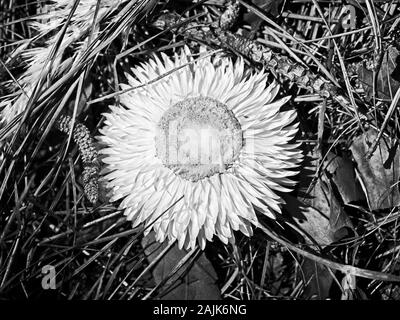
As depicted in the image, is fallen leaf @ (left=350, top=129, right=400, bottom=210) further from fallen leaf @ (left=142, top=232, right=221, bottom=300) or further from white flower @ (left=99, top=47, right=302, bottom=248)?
fallen leaf @ (left=142, top=232, right=221, bottom=300)

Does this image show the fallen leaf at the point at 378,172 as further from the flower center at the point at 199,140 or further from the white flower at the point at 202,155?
the flower center at the point at 199,140

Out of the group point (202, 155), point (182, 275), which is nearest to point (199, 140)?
point (202, 155)

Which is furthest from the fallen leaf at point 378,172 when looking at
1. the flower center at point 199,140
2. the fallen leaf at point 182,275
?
the fallen leaf at point 182,275

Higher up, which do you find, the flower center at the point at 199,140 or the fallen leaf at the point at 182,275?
the flower center at the point at 199,140

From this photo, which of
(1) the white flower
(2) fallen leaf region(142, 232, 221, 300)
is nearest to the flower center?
(1) the white flower

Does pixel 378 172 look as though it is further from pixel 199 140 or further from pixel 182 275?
pixel 182 275

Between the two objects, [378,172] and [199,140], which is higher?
[199,140]

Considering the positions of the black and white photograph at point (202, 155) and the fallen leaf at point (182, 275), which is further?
the fallen leaf at point (182, 275)
